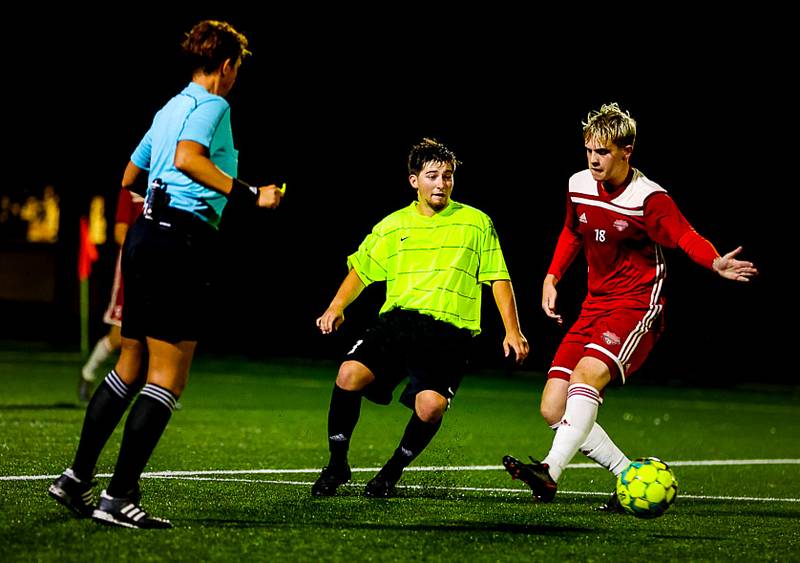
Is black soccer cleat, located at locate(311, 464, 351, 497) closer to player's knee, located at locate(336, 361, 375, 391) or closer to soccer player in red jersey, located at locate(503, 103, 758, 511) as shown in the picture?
player's knee, located at locate(336, 361, 375, 391)

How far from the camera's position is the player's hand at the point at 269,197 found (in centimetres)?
558

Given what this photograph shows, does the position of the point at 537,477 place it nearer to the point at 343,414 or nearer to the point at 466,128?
the point at 343,414

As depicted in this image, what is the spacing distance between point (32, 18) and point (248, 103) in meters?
4.86

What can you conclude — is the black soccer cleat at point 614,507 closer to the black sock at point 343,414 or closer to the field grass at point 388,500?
the field grass at point 388,500

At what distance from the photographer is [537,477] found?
21.9 feet

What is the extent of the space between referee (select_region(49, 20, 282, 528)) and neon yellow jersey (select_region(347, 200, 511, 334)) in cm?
194

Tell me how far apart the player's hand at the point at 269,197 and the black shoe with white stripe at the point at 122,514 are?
1372mm

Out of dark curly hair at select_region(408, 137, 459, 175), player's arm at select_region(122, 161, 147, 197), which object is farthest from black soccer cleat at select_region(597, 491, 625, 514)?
player's arm at select_region(122, 161, 147, 197)

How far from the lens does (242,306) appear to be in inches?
1185

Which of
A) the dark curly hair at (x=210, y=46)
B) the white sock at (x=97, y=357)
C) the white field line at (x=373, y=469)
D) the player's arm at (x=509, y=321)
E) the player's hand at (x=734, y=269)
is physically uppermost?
the dark curly hair at (x=210, y=46)

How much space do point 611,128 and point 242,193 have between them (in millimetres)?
2385

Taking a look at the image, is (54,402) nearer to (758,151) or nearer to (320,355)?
(320,355)

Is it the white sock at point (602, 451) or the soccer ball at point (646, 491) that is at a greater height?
the soccer ball at point (646, 491)

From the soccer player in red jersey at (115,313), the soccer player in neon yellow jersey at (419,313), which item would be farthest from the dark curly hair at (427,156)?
the soccer player in red jersey at (115,313)
